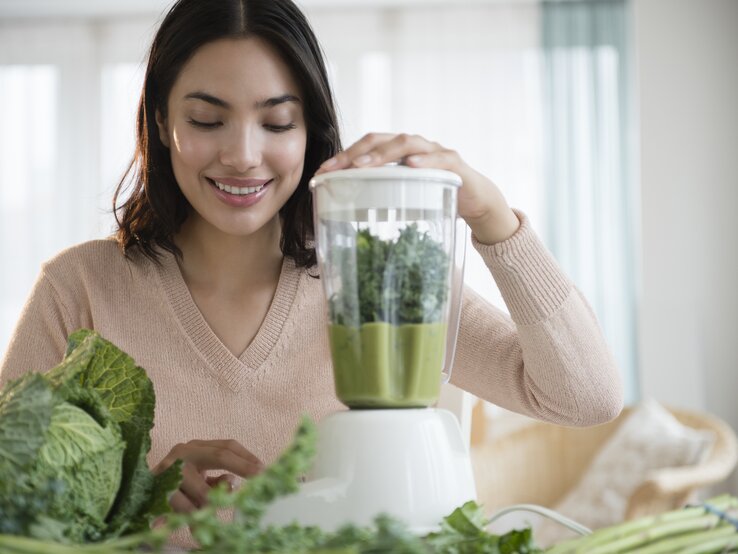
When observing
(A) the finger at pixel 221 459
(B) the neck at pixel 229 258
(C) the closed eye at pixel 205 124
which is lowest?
(A) the finger at pixel 221 459

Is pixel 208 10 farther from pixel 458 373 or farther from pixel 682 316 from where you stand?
pixel 682 316

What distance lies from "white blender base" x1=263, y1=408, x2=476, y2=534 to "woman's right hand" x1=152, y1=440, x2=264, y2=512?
150mm

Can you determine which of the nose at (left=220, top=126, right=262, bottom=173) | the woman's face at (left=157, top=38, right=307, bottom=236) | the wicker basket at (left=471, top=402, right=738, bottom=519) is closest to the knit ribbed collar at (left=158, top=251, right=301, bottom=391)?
the woman's face at (left=157, top=38, right=307, bottom=236)

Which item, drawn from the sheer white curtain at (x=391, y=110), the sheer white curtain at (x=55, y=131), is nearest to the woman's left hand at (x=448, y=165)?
the sheer white curtain at (x=391, y=110)

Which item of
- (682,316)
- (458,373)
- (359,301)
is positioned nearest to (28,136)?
(682,316)

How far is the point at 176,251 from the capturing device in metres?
1.47

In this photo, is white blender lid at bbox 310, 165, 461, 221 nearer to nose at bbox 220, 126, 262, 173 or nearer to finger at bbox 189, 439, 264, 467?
finger at bbox 189, 439, 264, 467

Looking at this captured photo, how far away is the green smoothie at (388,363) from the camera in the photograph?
0.79 m

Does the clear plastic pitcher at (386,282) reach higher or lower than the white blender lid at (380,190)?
lower

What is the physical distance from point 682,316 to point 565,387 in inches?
141

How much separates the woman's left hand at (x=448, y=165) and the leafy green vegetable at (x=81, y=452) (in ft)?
0.94

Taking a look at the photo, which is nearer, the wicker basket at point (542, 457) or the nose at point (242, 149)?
the nose at point (242, 149)

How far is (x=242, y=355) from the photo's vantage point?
138cm

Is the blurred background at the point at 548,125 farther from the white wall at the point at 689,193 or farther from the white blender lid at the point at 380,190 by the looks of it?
the white blender lid at the point at 380,190
